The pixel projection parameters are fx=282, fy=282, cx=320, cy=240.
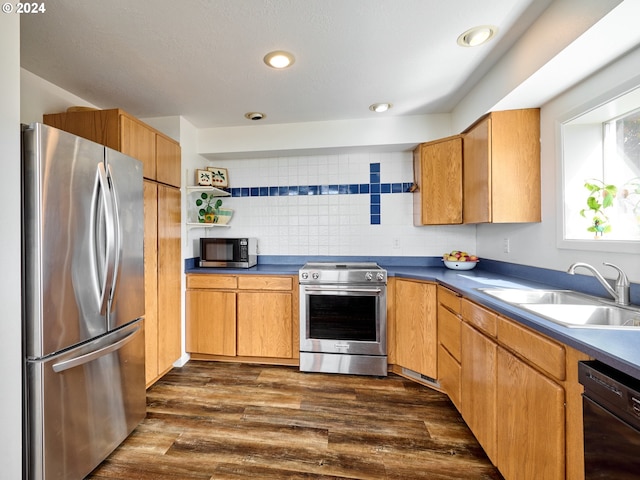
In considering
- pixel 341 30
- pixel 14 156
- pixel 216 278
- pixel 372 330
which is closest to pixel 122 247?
pixel 14 156

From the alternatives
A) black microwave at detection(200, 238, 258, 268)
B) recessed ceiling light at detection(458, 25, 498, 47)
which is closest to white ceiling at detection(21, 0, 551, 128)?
recessed ceiling light at detection(458, 25, 498, 47)

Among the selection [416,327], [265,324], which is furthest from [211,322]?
[416,327]

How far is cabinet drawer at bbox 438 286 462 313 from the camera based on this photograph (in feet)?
6.16

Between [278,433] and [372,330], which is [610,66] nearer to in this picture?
[372,330]

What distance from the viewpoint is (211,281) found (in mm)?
2693

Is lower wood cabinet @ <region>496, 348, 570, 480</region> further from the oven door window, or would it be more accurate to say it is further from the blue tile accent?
the blue tile accent

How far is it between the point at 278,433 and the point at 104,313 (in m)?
1.23

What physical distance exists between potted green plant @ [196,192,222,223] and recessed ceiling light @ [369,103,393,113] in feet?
5.71

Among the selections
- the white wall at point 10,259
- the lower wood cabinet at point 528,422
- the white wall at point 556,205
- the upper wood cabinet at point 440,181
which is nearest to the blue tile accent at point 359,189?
the upper wood cabinet at point 440,181

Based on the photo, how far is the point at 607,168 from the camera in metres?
1.62

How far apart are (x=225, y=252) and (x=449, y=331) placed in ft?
6.98

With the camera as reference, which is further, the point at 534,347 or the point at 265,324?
the point at 265,324

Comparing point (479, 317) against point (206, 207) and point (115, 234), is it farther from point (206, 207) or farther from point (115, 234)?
point (206, 207)

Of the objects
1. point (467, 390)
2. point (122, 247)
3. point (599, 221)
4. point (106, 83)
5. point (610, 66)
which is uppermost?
point (106, 83)
